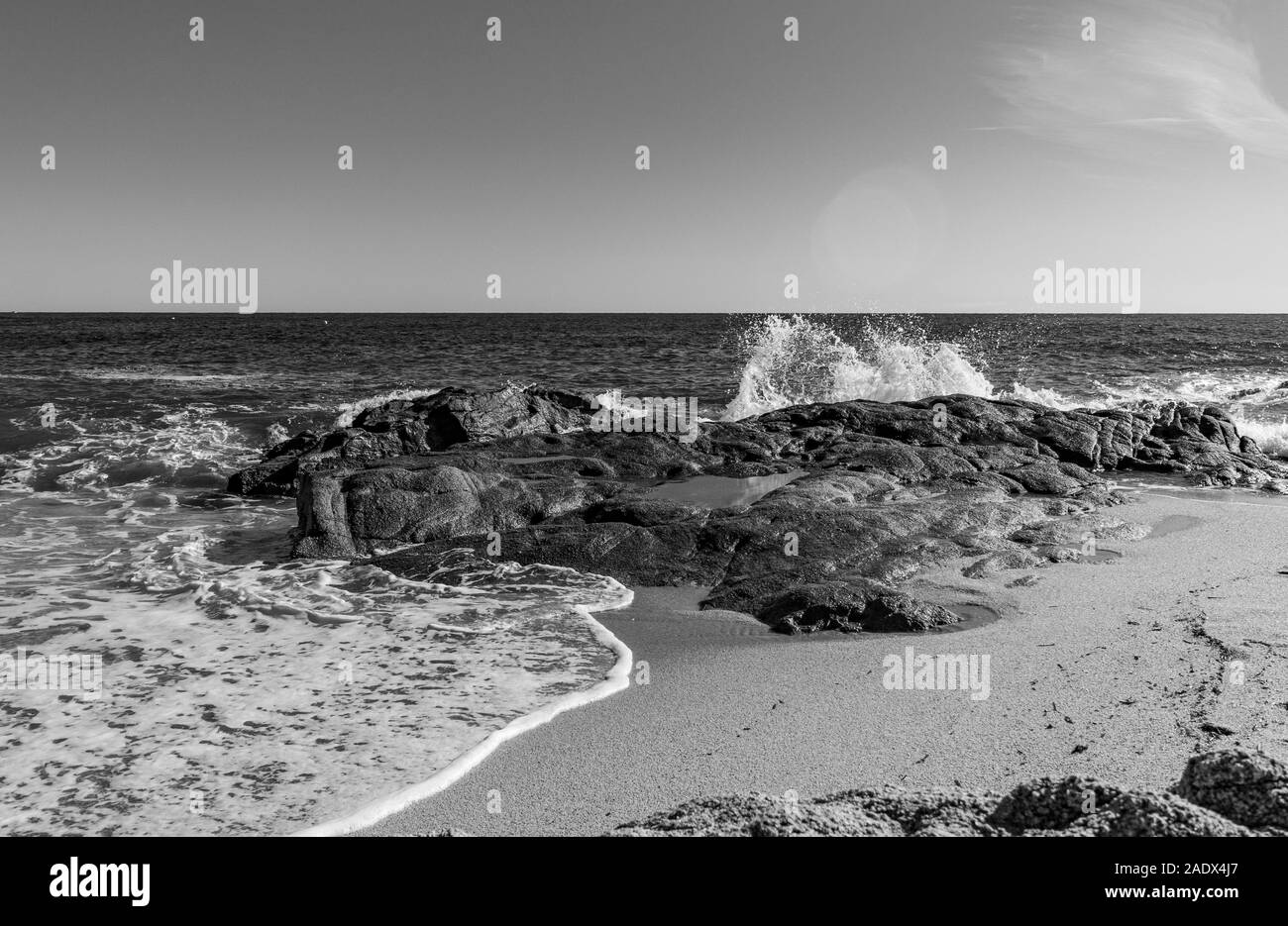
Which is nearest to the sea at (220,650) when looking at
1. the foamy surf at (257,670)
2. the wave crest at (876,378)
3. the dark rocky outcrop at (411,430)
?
the foamy surf at (257,670)

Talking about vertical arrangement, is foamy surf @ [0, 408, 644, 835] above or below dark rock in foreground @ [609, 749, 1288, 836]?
below

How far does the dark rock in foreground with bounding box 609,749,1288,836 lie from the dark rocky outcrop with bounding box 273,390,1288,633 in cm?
303

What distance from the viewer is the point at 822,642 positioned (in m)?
5.65

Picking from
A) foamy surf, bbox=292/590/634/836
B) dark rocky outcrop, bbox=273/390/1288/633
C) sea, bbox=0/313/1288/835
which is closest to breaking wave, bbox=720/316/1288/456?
sea, bbox=0/313/1288/835

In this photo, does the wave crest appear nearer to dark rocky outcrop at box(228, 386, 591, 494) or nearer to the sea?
dark rocky outcrop at box(228, 386, 591, 494)

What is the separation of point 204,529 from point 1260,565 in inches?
420

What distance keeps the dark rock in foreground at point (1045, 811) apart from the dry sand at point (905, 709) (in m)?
0.84

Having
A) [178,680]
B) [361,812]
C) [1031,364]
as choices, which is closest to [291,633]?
[178,680]

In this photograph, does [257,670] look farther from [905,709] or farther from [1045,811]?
[1045,811]

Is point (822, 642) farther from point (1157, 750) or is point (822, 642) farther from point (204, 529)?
point (204, 529)

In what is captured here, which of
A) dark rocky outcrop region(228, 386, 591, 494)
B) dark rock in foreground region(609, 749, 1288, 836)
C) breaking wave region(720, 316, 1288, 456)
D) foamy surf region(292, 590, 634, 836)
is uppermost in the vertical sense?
breaking wave region(720, 316, 1288, 456)

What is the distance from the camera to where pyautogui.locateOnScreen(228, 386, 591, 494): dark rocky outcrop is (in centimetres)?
1187

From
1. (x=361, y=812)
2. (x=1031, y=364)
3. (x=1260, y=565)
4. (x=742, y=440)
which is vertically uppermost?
(x=1031, y=364)

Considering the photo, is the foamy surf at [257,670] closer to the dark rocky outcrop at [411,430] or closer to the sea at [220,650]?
the sea at [220,650]
